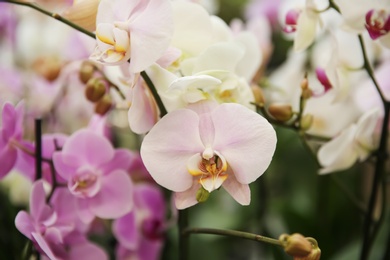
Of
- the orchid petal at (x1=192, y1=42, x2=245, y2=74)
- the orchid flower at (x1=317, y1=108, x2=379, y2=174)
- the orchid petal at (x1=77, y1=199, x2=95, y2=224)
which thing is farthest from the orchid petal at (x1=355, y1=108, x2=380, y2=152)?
the orchid petal at (x1=77, y1=199, x2=95, y2=224)

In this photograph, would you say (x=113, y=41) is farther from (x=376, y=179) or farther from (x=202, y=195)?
(x=376, y=179)

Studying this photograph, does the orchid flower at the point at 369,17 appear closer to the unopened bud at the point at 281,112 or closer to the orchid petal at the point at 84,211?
the unopened bud at the point at 281,112

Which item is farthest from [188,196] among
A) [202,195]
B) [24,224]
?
[24,224]

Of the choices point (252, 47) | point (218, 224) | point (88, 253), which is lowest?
point (218, 224)

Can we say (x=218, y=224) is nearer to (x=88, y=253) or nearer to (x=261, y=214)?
(x=261, y=214)

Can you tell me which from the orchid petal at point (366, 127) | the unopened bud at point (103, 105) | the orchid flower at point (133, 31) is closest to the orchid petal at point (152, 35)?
the orchid flower at point (133, 31)

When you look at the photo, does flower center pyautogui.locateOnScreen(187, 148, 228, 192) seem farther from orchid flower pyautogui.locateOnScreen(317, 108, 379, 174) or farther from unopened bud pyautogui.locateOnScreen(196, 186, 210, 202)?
orchid flower pyautogui.locateOnScreen(317, 108, 379, 174)

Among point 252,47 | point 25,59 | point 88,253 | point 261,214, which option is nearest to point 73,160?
point 88,253
